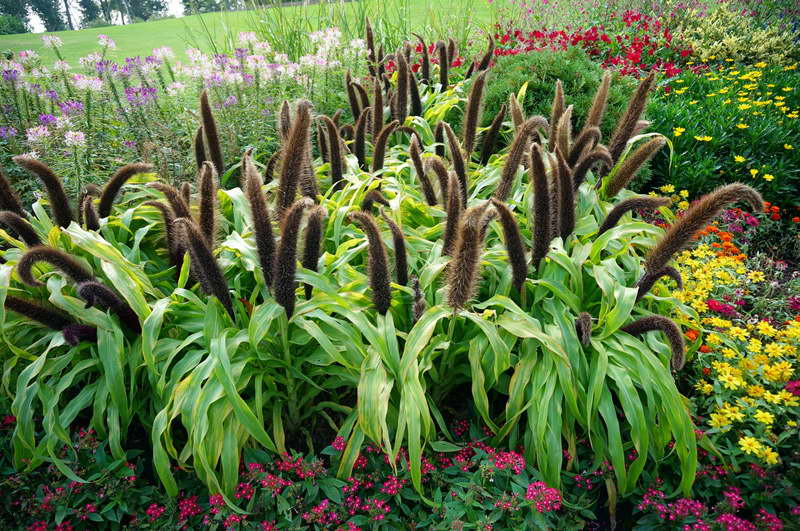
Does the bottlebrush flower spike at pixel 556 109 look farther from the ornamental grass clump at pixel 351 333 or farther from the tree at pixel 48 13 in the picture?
the tree at pixel 48 13

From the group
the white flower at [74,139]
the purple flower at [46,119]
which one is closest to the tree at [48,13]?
the purple flower at [46,119]

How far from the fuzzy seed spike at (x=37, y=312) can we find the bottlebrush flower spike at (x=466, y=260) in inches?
68.5

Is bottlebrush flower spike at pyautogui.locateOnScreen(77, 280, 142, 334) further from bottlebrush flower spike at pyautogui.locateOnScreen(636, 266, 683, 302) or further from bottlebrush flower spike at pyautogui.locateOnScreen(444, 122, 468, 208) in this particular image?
bottlebrush flower spike at pyautogui.locateOnScreen(636, 266, 683, 302)

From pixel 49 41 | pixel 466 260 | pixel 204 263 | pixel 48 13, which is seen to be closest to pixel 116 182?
pixel 204 263

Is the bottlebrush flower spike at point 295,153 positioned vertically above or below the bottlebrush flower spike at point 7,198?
above

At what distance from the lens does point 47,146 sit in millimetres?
3615

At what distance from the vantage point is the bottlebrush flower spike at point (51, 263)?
206 centimetres

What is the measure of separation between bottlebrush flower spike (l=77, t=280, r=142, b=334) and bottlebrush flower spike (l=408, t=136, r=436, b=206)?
1.64 meters

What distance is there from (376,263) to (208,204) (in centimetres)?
85

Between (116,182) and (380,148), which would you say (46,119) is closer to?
(116,182)

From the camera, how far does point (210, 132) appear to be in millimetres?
3059

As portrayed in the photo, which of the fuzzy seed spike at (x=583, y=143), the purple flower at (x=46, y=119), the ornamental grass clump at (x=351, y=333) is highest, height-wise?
the purple flower at (x=46, y=119)

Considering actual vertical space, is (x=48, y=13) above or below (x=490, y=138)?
above

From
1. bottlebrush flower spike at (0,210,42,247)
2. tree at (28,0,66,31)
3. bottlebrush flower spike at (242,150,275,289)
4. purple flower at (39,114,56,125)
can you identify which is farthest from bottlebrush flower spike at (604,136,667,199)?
tree at (28,0,66,31)
